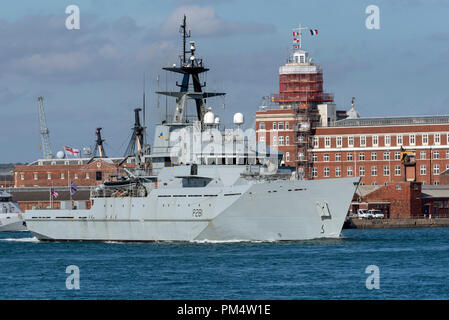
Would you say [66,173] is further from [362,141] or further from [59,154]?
[362,141]

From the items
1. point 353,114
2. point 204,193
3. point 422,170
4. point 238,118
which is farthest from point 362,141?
point 204,193

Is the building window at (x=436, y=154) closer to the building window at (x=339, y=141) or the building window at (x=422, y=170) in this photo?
the building window at (x=422, y=170)

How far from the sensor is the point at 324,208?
181ft

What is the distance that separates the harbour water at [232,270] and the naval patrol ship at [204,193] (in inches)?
51.0

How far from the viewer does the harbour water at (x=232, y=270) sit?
36.7 m

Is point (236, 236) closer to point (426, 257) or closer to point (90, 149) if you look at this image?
point (426, 257)

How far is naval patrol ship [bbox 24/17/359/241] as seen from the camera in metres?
55.1

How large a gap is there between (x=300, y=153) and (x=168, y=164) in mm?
66529

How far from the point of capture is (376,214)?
107 meters

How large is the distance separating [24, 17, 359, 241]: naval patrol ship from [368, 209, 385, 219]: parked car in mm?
44968

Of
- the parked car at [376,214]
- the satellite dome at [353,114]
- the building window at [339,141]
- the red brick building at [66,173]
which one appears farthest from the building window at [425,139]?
the red brick building at [66,173]

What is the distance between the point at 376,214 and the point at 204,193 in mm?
53204

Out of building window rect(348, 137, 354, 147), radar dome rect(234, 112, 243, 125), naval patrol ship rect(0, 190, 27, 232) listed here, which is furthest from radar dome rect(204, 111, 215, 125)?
Result: building window rect(348, 137, 354, 147)

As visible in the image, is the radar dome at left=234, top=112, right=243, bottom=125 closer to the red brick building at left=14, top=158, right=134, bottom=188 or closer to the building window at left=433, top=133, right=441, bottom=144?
the building window at left=433, top=133, right=441, bottom=144
